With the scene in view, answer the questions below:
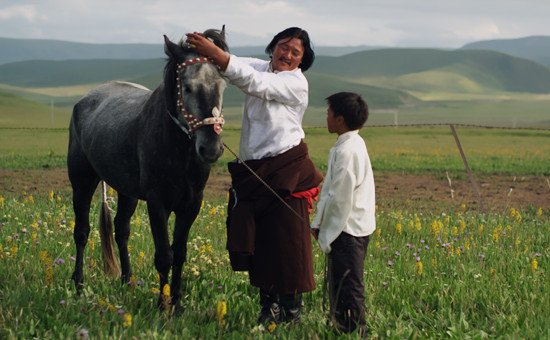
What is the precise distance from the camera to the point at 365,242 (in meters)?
5.62

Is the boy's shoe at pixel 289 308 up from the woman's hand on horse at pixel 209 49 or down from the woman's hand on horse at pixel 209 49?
down

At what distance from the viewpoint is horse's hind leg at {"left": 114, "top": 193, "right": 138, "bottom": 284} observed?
802 centimetres

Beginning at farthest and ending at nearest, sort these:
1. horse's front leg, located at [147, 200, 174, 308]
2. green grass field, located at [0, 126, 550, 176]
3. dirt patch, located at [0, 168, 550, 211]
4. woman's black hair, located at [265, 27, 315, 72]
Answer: green grass field, located at [0, 126, 550, 176]
dirt patch, located at [0, 168, 550, 211]
horse's front leg, located at [147, 200, 174, 308]
woman's black hair, located at [265, 27, 315, 72]

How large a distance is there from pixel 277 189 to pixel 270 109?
61 cm

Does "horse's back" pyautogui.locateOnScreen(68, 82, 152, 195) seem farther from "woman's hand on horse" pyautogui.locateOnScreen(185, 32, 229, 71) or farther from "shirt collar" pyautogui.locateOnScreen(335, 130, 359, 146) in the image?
"shirt collar" pyautogui.locateOnScreen(335, 130, 359, 146)

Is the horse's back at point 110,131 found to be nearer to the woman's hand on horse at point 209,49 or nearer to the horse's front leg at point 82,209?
the horse's front leg at point 82,209

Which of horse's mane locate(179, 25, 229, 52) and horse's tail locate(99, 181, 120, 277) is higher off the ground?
horse's mane locate(179, 25, 229, 52)

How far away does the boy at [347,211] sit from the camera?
5.38 meters

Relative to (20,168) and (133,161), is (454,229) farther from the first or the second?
(20,168)

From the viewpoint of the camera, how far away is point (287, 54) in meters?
5.95

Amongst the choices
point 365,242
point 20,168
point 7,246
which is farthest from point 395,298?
point 20,168

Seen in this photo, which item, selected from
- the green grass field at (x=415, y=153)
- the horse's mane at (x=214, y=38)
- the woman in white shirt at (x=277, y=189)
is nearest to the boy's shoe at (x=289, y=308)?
the woman in white shirt at (x=277, y=189)

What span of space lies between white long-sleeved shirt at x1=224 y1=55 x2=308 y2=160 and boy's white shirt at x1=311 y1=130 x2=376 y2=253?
0.59 metres

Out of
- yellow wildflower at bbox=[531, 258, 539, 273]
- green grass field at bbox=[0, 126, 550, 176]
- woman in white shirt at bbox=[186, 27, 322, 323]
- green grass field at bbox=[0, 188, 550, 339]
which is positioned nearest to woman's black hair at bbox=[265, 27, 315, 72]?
woman in white shirt at bbox=[186, 27, 322, 323]
